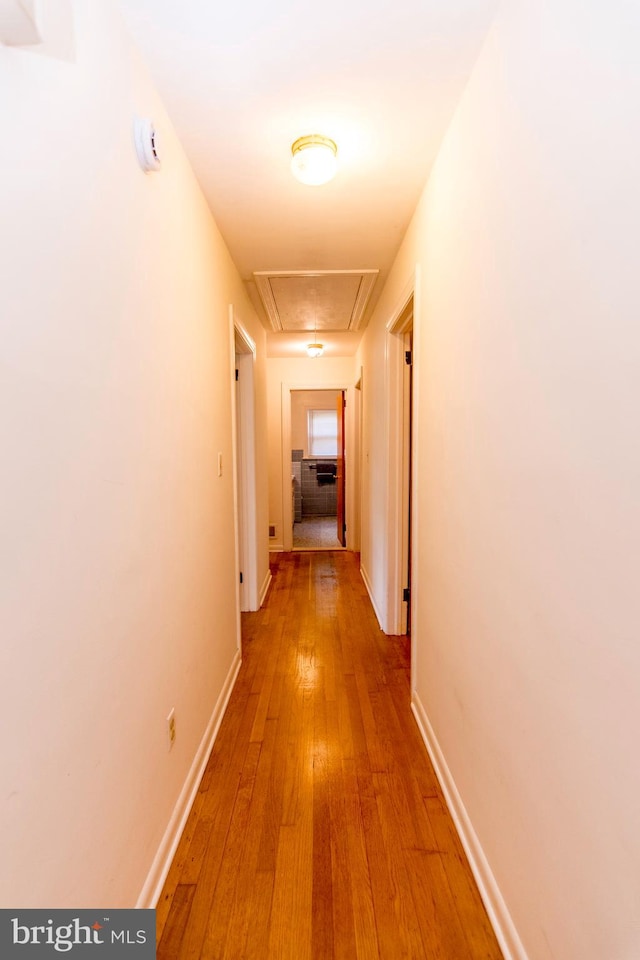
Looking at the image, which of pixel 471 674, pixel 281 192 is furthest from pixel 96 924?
pixel 281 192

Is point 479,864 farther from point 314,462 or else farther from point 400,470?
point 314,462

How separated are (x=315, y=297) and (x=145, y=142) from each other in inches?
76.4

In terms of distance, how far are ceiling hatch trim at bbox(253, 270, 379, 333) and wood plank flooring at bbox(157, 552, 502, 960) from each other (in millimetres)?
2419

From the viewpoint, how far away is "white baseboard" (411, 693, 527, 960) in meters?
1.02

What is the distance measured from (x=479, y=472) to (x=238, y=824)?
1432 millimetres

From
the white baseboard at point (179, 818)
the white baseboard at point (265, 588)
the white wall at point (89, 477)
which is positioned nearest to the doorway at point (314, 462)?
the white baseboard at point (265, 588)

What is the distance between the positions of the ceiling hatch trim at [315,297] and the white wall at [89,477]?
1.21 metres

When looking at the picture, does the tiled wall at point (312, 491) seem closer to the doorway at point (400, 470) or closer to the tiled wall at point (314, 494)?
the tiled wall at point (314, 494)

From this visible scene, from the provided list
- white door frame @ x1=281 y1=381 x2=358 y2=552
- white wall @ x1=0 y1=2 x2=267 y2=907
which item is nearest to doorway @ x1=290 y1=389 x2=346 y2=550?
white door frame @ x1=281 y1=381 x2=358 y2=552

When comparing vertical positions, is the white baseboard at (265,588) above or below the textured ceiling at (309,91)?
below

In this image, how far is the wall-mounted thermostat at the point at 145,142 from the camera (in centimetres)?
108

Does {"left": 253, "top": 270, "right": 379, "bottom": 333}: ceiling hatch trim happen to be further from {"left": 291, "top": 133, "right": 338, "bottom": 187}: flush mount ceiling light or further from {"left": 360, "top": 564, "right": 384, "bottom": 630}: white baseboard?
{"left": 360, "top": 564, "right": 384, "bottom": 630}: white baseboard

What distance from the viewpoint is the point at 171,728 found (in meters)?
1.33

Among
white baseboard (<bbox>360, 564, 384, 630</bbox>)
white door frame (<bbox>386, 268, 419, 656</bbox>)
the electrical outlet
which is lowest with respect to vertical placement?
white baseboard (<bbox>360, 564, 384, 630</bbox>)
